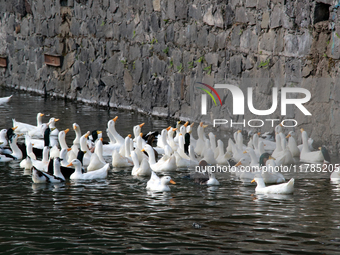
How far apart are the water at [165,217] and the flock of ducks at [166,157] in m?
0.19

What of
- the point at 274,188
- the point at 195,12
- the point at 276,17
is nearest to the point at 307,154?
the point at 274,188

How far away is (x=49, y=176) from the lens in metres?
7.79

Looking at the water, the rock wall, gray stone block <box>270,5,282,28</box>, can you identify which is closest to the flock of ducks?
the water

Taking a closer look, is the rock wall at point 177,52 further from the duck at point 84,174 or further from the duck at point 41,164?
the duck at point 41,164

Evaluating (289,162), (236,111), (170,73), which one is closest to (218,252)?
(289,162)

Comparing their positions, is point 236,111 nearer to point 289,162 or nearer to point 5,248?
point 289,162

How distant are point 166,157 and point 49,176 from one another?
189cm

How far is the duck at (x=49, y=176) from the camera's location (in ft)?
25.3

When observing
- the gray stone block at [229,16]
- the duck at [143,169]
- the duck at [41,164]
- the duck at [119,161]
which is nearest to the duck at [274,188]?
the duck at [143,169]

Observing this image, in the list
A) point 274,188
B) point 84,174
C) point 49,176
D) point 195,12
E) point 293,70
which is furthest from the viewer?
point 195,12

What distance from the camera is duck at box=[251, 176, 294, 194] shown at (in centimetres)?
711

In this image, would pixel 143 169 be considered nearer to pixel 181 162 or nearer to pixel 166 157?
pixel 166 157

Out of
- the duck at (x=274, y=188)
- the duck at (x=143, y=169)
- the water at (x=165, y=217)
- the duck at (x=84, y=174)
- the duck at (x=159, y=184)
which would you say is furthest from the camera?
the duck at (x=143, y=169)

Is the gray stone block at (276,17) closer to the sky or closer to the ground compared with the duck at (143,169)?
closer to the sky
